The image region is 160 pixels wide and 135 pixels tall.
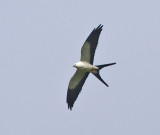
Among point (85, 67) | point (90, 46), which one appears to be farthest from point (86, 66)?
point (90, 46)

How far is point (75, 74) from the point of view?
76.8ft

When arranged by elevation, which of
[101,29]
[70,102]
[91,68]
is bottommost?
[70,102]

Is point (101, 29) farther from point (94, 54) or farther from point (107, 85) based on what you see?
point (107, 85)

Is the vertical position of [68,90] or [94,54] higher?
[94,54]

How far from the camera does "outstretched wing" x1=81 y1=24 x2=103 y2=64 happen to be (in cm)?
2239

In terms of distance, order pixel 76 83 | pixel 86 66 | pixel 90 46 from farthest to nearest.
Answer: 1. pixel 76 83
2. pixel 86 66
3. pixel 90 46

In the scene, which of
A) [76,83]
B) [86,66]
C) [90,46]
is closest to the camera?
[90,46]

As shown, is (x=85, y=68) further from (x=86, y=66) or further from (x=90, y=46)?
(x=90, y=46)

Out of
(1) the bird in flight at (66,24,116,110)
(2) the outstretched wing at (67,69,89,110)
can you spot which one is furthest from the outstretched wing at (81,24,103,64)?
(2) the outstretched wing at (67,69,89,110)

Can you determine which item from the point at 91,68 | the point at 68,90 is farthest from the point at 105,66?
the point at 68,90

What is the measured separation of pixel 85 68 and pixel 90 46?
1.17 m

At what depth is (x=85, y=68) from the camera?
75.0 ft

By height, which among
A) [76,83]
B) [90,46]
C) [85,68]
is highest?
[90,46]

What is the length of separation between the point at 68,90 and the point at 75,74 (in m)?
0.91
